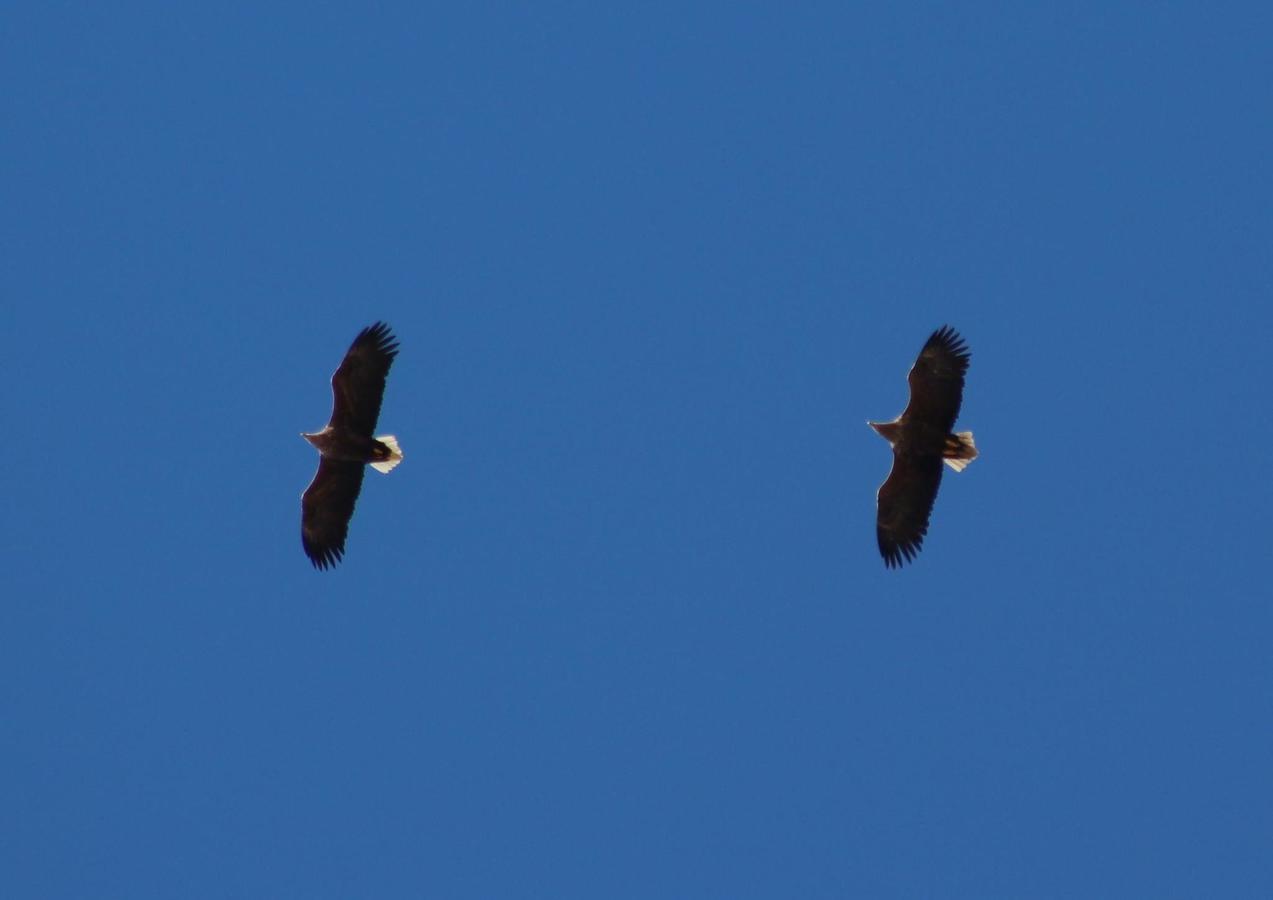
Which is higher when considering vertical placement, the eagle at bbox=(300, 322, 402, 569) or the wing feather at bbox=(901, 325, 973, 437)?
the wing feather at bbox=(901, 325, 973, 437)

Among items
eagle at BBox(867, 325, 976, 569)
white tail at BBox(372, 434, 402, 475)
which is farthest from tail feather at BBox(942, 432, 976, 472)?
white tail at BBox(372, 434, 402, 475)

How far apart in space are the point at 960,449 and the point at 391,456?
6.94m

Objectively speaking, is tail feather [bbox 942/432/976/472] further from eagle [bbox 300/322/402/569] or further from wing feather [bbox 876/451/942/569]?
eagle [bbox 300/322/402/569]

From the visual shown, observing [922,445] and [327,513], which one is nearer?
[922,445]

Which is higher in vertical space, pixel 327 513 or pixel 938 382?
pixel 938 382

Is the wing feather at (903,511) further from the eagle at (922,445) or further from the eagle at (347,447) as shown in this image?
the eagle at (347,447)

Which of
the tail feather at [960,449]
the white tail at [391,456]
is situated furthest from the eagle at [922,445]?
the white tail at [391,456]

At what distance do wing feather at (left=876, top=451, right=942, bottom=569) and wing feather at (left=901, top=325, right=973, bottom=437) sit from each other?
76 cm

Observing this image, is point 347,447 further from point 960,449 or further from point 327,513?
point 960,449

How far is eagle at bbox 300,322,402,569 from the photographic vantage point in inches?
1012

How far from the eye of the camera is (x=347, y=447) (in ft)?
85.7

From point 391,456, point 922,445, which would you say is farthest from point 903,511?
point 391,456

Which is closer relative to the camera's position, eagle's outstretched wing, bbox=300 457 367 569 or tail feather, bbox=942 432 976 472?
tail feather, bbox=942 432 976 472

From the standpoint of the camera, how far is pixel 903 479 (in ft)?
85.6
